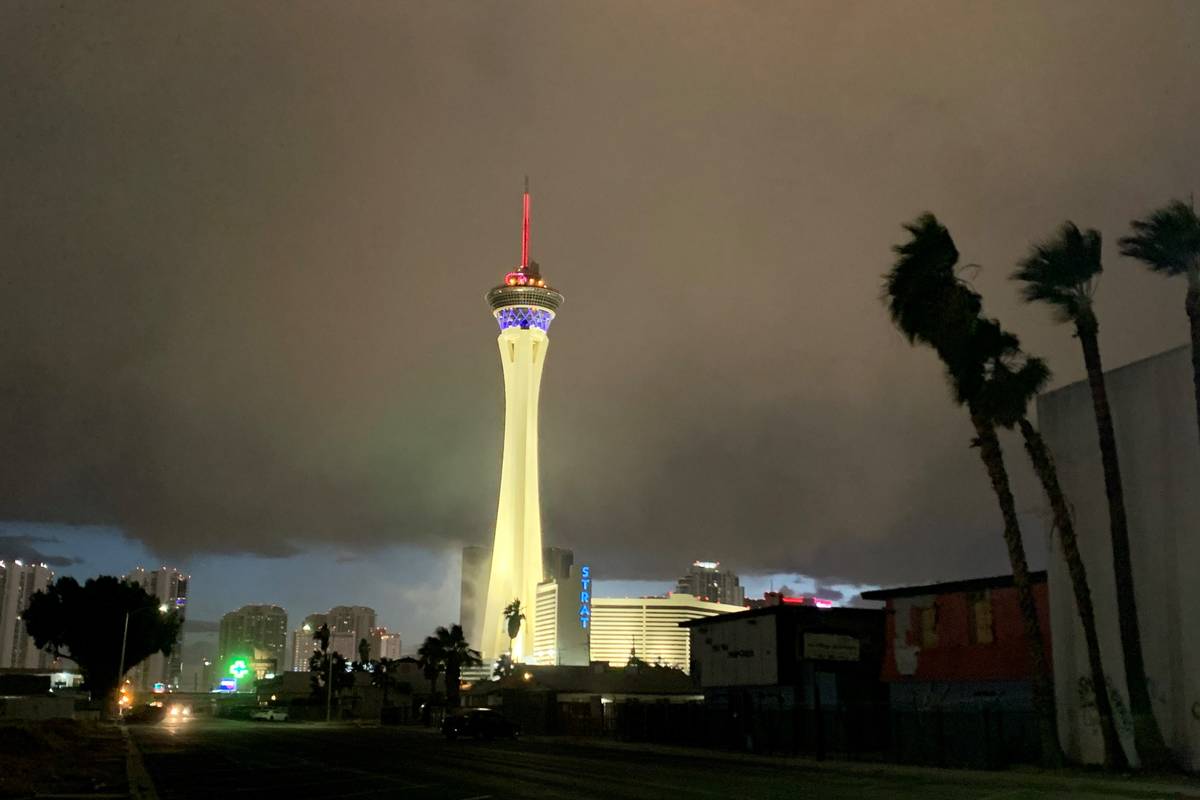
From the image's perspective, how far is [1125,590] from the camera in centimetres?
3025

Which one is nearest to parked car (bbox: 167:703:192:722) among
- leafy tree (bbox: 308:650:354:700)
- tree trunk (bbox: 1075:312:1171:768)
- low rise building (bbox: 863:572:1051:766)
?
leafy tree (bbox: 308:650:354:700)

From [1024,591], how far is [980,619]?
7.18 m

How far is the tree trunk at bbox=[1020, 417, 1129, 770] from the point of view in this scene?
100ft

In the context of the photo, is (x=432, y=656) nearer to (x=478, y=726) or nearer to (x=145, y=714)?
(x=145, y=714)

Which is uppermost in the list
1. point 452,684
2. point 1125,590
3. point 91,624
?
point 91,624

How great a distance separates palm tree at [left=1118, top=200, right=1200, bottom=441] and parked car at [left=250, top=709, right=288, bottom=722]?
261 ft

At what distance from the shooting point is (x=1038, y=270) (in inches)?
1314

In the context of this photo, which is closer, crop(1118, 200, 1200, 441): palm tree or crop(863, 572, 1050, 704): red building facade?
crop(1118, 200, 1200, 441): palm tree

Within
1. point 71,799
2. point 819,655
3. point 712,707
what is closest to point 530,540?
point 712,707

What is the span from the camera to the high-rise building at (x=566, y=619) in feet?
Answer: 618

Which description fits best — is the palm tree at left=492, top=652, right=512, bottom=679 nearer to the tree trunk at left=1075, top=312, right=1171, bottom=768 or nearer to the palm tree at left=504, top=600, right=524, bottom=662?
the palm tree at left=504, top=600, right=524, bottom=662

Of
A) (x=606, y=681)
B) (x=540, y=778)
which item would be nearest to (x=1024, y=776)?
(x=540, y=778)

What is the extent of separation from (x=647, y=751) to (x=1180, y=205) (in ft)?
89.7

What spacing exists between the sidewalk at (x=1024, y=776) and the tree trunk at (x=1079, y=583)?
96cm
